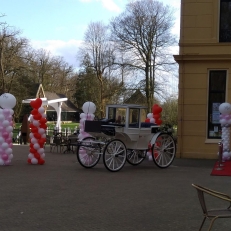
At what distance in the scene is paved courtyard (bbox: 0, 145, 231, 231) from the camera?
6973 mm

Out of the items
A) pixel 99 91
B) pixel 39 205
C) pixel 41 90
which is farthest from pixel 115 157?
pixel 41 90

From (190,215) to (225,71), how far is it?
1071 centimetres

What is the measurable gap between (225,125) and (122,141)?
4.04 metres

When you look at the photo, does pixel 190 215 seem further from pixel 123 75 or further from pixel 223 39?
pixel 123 75

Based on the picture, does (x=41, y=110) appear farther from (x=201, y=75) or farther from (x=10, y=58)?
(x=10, y=58)

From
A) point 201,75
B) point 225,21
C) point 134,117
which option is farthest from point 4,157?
point 225,21

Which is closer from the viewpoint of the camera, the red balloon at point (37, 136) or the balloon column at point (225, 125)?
the red balloon at point (37, 136)

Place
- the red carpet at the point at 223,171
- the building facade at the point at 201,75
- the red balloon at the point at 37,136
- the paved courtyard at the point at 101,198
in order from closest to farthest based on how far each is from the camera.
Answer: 1. the paved courtyard at the point at 101,198
2. the red carpet at the point at 223,171
3. the red balloon at the point at 37,136
4. the building facade at the point at 201,75

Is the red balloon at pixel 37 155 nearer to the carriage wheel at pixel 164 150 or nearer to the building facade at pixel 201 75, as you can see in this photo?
the carriage wheel at pixel 164 150

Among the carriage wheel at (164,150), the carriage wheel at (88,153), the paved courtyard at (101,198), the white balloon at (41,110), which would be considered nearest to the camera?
the paved courtyard at (101,198)

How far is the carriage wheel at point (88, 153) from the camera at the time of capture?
13.5m

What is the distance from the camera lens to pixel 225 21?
17391 mm

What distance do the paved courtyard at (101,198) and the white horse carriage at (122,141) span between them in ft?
1.34

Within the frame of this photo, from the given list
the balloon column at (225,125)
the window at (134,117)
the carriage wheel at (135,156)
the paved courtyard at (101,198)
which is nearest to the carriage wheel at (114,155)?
the paved courtyard at (101,198)
